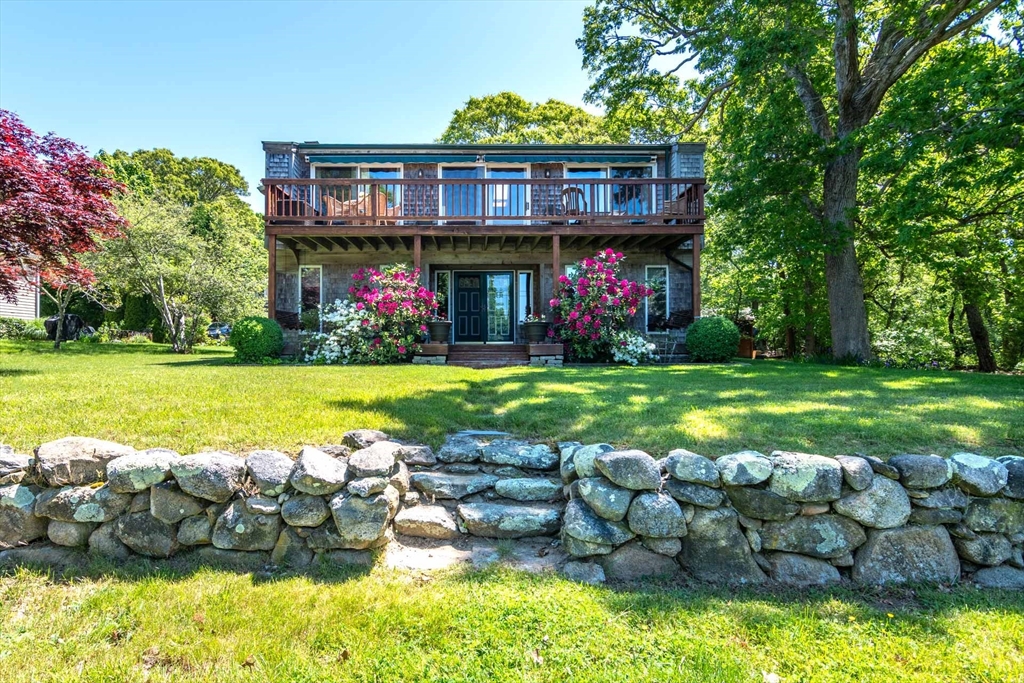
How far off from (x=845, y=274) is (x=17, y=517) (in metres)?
12.2

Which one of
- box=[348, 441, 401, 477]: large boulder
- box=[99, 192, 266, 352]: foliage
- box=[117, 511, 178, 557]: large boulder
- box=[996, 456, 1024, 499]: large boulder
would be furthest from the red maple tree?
box=[996, 456, 1024, 499]: large boulder

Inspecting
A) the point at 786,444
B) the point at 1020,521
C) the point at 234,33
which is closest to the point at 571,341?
the point at 786,444

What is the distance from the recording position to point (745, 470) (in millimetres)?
2727

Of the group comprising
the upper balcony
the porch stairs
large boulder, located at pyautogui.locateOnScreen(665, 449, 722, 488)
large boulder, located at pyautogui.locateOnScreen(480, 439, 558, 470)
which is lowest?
large boulder, located at pyautogui.locateOnScreen(480, 439, 558, 470)

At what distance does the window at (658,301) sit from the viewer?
11.4 meters

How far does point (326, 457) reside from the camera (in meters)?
2.87

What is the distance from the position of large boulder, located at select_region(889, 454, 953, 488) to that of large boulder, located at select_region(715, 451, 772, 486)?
0.78 metres

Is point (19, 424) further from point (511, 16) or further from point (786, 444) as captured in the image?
point (511, 16)

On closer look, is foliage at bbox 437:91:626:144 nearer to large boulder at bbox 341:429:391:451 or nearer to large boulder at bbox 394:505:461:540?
large boulder at bbox 341:429:391:451

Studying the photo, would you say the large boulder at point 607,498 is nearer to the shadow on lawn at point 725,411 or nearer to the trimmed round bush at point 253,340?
the shadow on lawn at point 725,411

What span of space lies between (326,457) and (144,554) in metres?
1.08

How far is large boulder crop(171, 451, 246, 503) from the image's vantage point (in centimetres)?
268

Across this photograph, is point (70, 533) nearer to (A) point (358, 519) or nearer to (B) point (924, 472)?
(A) point (358, 519)

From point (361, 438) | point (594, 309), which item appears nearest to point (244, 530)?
point (361, 438)
